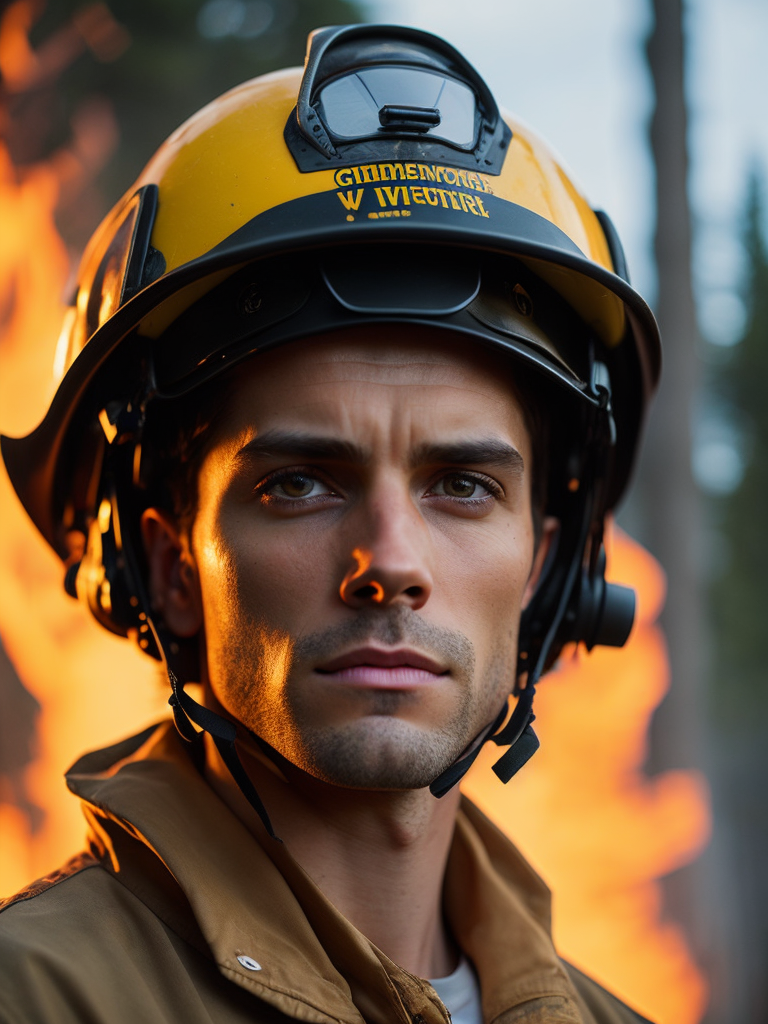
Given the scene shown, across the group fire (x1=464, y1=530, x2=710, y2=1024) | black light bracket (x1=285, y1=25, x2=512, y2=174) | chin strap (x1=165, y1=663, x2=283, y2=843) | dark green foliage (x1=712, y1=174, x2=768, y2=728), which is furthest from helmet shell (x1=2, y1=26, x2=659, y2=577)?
dark green foliage (x1=712, y1=174, x2=768, y2=728)

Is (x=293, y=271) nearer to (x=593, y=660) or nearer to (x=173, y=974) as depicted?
(x=173, y=974)

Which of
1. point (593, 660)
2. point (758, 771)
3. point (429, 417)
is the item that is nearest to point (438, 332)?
point (429, 417)

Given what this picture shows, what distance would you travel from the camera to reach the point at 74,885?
1.88 meters

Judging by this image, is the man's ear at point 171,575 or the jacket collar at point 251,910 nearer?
the jacket collar at point 251,910

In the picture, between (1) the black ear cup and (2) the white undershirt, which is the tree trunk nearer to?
(1) the black ear cup

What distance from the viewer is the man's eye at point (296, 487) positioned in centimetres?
204

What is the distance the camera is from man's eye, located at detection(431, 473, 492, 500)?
82.8 inches

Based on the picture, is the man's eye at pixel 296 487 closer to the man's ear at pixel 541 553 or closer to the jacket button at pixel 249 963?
the man's ear at pixel 541 553

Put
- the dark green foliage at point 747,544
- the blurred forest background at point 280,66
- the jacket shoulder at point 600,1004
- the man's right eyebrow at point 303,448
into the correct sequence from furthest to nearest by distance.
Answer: the dark green foliage at point 747,544
the blurred forest background at point 280,66
the jacket shoulder at point 600,1004
the man's right eyebrow at point 303,448

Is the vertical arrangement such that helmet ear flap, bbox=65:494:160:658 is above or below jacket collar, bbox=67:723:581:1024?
above

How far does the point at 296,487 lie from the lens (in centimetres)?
204

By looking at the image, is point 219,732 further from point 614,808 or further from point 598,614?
point 614,808

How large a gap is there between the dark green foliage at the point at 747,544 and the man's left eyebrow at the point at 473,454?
19.5 m

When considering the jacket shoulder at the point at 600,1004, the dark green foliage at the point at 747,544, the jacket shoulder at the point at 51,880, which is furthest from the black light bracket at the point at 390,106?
the dark green foliage at the point at 747,544
